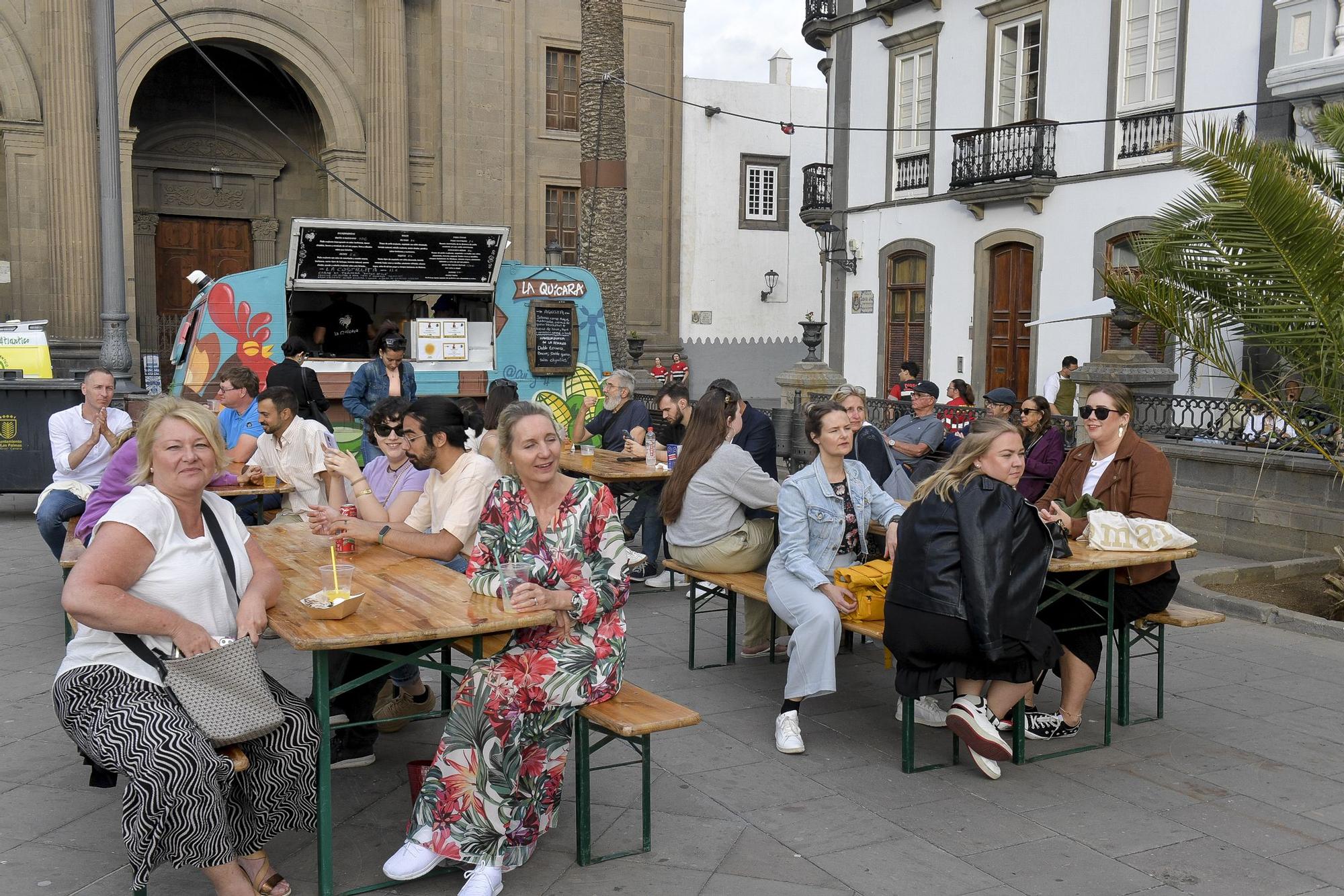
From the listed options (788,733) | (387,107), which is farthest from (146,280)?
(788,733)

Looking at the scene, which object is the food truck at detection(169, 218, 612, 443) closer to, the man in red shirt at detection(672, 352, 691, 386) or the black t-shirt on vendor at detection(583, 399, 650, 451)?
the black t-shirt on vendor at detection(583, 399, 650, 451)

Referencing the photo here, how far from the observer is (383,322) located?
13.9m

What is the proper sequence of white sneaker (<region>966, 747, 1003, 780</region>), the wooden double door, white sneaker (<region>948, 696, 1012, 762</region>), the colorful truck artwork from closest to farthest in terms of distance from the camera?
white sneaker (<region>948, 696, 1012, 762</region>) → white sneaker (<region>966, 747, 1003, 780</region>) → the colorful truck artwork → the wooden double door

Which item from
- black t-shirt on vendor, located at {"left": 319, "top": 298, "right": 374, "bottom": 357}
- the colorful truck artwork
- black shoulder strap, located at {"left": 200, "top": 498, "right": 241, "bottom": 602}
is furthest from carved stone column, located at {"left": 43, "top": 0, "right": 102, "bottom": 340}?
black shoulder strap, located at {"left": 200, "top": 498, "right": 241, "bottom": 602}

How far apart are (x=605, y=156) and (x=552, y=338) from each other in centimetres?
253

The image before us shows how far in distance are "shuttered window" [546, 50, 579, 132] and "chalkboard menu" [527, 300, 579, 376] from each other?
11088 mm

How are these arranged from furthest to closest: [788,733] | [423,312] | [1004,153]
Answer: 1. [1004,153]
2. [423,312]
3. [788,733]

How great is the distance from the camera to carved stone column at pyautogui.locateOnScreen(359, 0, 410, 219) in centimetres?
2180

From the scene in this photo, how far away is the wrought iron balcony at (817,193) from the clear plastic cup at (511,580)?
20.9m

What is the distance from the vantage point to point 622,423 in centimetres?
1015

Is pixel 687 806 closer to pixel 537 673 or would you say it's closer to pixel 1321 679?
pixel 537 673

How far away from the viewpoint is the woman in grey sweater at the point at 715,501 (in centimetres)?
650

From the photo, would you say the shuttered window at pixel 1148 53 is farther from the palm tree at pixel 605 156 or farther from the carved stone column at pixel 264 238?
the carved stone column at pixel 264 238

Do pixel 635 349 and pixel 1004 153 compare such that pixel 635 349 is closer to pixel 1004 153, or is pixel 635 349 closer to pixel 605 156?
pixel 605 156
